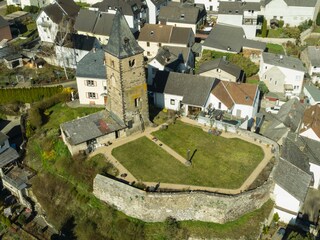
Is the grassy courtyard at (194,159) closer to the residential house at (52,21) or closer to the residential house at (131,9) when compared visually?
the residential house at (131,9)

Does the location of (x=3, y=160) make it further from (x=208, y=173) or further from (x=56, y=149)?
(x=208, y=173)

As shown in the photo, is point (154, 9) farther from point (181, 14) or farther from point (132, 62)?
point (132, 62)

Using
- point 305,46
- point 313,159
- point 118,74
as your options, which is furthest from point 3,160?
point 305,46

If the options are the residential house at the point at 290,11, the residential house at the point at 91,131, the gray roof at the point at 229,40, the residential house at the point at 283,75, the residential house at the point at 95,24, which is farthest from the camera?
the residential house at the point at 290,11

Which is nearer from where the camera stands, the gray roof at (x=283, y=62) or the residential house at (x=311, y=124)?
the residential house at (x=311, y=124)

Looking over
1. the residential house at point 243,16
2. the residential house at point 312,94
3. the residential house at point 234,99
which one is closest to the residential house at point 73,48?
the residential house at point 243,16

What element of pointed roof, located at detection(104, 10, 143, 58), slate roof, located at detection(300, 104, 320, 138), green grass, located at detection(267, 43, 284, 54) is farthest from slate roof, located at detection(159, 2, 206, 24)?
pointed roof, located at detection(104, 10, 143, 58)

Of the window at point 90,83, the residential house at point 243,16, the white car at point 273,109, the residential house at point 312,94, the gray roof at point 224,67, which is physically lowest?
the white car at point 273,109
